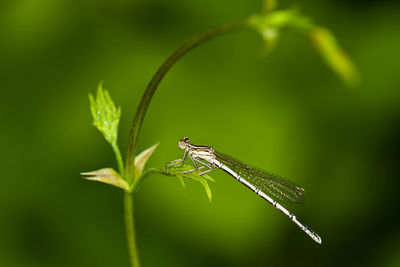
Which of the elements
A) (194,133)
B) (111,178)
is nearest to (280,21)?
(111,178)

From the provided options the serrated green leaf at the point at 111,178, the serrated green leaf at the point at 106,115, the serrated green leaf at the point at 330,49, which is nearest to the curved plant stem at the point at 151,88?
the serrated green leaf at the point at 111,178

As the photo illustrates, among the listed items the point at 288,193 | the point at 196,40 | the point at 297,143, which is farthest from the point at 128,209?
the point at 297,143

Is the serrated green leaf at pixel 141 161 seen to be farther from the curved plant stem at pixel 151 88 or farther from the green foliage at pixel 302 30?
the green foliage at pixel 302 30

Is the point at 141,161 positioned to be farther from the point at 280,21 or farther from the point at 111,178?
the point at 280,21

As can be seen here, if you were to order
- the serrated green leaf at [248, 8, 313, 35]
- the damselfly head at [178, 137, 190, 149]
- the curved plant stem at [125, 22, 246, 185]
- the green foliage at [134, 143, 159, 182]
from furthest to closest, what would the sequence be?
1. the damselfly head at [178, 137, 190, 149]
2. the serrated green leaf at [248, 8, 313, 35]
3. the green foliage at [134, 143, 159, 182]
4. the curved plant stem at [125, 22, 246, 185]

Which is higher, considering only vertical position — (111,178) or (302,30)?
(302,30)

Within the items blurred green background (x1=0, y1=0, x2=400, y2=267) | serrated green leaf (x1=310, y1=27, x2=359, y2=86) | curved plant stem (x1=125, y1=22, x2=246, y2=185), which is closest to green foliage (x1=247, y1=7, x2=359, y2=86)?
serrated green leaf (x1=310, y1=27, x2=359, y2=86)

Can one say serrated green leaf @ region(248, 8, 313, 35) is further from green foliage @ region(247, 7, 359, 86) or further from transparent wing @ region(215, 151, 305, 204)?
transparent wing @ region(215, 151, 305, 204)
